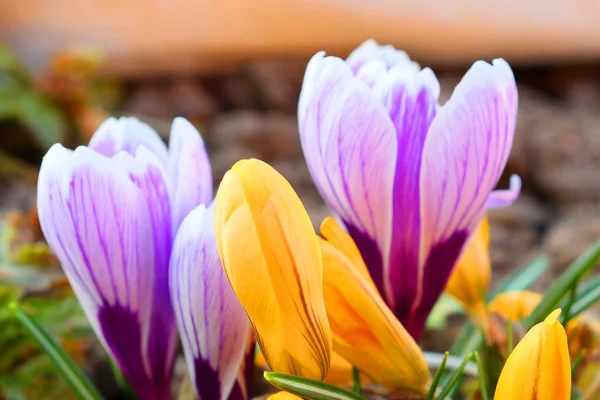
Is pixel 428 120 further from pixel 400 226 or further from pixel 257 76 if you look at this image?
pixel 257 76

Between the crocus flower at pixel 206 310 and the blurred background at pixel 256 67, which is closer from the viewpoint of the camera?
the crocus flower at pixel 206 310

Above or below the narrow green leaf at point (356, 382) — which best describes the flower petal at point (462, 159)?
above

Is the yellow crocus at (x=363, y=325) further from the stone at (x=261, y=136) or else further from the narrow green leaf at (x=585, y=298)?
the stone at (x=261, y=136)

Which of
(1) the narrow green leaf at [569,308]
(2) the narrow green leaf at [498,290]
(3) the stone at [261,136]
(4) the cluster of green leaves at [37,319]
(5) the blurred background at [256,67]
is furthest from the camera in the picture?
(3) the stone at [261,136]

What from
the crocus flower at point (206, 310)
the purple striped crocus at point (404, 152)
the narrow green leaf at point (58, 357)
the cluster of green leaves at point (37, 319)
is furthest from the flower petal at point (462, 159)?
the cluster of green leaves at point (37, 319)

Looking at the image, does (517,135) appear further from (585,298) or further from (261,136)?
(585,298)

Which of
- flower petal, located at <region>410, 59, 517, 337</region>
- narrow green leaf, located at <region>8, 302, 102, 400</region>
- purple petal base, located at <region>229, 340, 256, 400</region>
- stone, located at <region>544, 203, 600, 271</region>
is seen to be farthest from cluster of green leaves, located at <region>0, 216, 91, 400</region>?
stone, located at <region>544, 203, 600, 271</region>

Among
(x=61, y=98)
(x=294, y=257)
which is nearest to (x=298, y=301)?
(x=294, y=257)

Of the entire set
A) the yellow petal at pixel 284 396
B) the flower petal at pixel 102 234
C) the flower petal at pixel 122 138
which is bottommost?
the yellow petal at pixel 284 396
